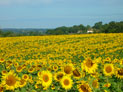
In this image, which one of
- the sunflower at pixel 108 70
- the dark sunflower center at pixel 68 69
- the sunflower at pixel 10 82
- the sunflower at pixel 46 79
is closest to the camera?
the sunflower at pixel 10 82

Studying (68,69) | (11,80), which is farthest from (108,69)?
(11,80)

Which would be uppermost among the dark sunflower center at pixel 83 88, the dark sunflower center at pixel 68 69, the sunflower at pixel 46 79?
the dark sunflower center at pixel 68 69

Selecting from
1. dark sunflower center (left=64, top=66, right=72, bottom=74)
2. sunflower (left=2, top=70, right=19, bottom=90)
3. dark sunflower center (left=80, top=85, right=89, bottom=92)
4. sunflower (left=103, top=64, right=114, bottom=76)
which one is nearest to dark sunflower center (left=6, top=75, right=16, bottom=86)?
sunflower (left=2, top=70, right=19, bottom=90)

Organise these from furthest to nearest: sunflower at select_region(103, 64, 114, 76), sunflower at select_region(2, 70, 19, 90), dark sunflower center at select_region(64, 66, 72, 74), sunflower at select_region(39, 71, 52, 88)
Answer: sunflower at select_region(103, 64, 114, 76) < dark sunflower center at select_region(64, 66, 72, 74) < sunflower at select_region(39, 71, 52, 88) < sunflower at select_region(2, 70, 19, 90)

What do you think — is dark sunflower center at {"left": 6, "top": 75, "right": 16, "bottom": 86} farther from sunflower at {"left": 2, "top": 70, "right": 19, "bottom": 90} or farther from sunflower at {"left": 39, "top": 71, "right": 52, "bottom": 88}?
sunflower at {"left": 39, "top": 71, "right": 52, "bottom": 88}

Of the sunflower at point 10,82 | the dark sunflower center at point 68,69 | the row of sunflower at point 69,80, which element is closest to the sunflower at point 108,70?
the row of sunflower at point 69,80

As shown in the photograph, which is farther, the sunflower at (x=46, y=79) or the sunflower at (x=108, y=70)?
the sunflower at (x=108, y=70)

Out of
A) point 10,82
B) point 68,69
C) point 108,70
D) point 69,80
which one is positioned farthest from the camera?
point 108,70

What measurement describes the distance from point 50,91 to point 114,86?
37.0 inches

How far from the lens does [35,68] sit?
3.83m

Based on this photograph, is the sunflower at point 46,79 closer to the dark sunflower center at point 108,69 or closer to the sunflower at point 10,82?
the sunflower at point 10,82

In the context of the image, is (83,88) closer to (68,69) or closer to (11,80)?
(68,69)

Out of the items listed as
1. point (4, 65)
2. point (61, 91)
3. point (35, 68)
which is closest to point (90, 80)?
point (61, 91)

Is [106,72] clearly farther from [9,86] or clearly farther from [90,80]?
[9,86]
